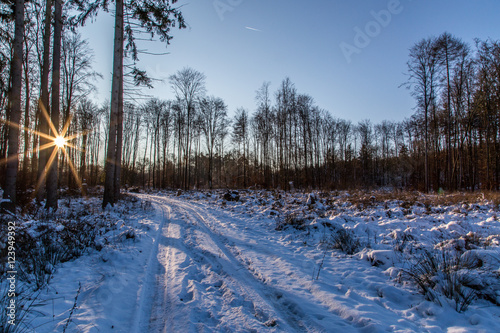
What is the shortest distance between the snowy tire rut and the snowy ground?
0.05 ft

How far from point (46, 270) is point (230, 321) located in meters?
3.05

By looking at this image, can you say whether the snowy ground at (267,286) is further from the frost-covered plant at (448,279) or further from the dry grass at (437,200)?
the dry grass at (437,200)

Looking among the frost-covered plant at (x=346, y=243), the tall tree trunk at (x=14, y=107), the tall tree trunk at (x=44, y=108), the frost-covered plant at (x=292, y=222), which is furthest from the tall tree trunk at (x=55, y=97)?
the frost-covered plant at (x=346, y=243)

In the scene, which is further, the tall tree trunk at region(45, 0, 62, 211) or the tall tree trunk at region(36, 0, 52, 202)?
the tall tree trunk at region(45, 0, 62, 211)

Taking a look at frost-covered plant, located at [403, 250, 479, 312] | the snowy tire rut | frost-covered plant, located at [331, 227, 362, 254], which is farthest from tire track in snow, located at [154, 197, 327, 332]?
frost-covered plant, located at [331, 227, 362, 254]

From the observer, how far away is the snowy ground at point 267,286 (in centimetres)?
251

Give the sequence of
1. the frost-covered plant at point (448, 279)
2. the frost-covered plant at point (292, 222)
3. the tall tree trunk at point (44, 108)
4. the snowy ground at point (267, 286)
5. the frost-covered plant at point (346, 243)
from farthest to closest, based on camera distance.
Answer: the tall tree trunk at point (44, 108), the frost-covered plant at point (292, 222), the frost-covered plant at point (346, 243), the frost-covered plant at point (448, 279), the snowy ground at point (267, 286)

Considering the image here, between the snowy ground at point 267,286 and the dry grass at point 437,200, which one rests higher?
the dry grass at point 437,200

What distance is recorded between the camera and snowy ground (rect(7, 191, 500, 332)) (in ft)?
8.23

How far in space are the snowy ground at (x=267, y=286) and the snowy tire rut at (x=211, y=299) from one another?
15mm

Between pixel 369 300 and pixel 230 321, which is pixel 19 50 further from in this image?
pixel 369 300

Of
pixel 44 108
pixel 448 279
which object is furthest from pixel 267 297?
pixel 44 108

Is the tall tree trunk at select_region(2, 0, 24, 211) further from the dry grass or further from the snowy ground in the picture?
the dry grass

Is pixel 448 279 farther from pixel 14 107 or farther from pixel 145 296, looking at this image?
pixel 14 107
